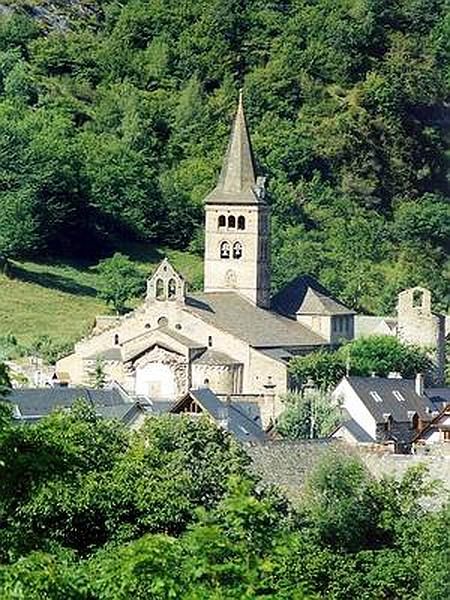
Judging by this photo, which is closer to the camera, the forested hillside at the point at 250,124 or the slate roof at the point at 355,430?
the slate roof at the point at 355,430

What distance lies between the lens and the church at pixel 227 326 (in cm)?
6756

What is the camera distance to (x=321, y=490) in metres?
40.8

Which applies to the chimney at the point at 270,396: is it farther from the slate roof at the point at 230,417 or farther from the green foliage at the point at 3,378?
the green foliage at the point at 3,378

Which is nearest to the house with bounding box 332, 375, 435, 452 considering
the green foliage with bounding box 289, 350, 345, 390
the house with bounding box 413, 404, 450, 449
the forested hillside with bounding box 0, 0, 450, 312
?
the house with bounding box 413, 404, 450, 449

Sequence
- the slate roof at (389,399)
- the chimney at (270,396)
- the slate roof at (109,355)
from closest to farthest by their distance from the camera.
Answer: the slate roof at (389,399) → the chimney at (270,396) → the slate roof at (109,355)

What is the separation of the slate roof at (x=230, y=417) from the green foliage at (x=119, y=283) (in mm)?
22352

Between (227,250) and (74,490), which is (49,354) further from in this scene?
(74,490)

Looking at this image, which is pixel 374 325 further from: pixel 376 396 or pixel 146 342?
pixel 376 396

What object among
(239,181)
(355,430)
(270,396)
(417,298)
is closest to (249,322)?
(270,396)

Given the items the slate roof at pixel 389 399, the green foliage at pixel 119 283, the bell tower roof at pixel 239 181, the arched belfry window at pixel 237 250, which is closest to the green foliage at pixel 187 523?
the slate roof at pixel 389 399

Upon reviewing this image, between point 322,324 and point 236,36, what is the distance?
4906cm

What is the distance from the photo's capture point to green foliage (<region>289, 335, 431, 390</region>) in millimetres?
66312

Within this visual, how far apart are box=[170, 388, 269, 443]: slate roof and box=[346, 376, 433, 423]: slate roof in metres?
3.22

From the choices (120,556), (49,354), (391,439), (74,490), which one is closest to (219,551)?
(120,556)
